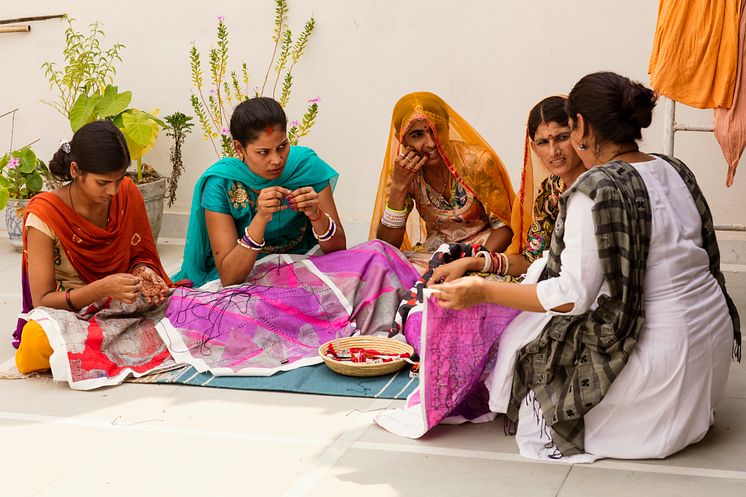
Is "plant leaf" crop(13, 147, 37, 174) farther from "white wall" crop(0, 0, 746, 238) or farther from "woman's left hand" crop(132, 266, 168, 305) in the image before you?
"woman's left hand" crop(132, 266, 168, 305)

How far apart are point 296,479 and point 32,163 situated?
13.1 ft

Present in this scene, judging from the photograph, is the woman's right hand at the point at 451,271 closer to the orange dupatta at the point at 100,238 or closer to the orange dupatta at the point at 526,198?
the orange dupatta at the point at 526,198

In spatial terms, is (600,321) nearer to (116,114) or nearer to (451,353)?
(451,353)

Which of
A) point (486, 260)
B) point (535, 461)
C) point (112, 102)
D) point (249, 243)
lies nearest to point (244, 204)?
point (249, 243)

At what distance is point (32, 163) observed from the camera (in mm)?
6500

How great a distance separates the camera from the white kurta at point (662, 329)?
3.13 metres

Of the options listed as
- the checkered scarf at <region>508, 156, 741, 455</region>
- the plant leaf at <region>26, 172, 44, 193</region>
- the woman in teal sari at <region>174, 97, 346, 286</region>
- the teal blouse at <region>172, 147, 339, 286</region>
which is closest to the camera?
the checkered scarf at <region>508, 156, 741, 455</region>

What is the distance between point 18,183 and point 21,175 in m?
0.06

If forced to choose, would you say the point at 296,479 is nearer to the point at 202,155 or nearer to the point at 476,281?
the point at 476,281

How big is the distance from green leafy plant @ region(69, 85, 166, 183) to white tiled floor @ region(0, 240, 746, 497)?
262cm

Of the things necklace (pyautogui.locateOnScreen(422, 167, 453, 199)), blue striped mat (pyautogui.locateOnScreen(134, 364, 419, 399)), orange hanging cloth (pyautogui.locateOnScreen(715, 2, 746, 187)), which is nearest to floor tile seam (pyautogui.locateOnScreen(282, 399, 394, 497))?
blue striped mat (pyautogui.locateOnScreen(134, 364, 419, 399))

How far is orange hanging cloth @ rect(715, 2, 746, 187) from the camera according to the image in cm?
456

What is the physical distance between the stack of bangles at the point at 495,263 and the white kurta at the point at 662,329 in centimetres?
96

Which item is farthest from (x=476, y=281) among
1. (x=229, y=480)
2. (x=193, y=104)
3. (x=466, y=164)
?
(x=193, y=104)
